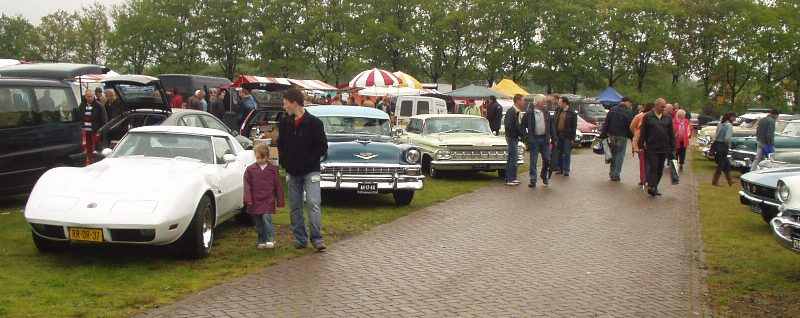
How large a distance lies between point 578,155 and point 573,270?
18198mm

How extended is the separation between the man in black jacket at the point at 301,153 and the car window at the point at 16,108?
472cm

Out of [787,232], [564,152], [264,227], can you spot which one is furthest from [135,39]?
[787,232]

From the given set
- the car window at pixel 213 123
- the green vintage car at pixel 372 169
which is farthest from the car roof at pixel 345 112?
the car window at pixel 213 123

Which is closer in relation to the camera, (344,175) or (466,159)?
(344,175)

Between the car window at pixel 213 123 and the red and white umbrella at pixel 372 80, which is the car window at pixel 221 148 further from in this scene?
the red and white umbrella at pixel 372 80

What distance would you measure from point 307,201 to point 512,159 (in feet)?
26.5

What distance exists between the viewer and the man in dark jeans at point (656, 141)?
1459 centimetres

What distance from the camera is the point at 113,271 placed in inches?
298

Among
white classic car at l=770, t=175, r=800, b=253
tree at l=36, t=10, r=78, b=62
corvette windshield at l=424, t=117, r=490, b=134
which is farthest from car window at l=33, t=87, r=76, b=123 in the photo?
tree at l=36, t=10, r=78, b=62

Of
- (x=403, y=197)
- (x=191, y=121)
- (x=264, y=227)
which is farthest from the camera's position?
(x=191, y=121)

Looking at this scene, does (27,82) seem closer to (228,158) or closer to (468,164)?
(228,158)

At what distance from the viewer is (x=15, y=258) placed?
801 cm

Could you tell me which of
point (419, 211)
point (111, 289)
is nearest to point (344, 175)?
point (419, 211)

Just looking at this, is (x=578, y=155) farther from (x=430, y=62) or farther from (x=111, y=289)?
(x=430, y=62)
